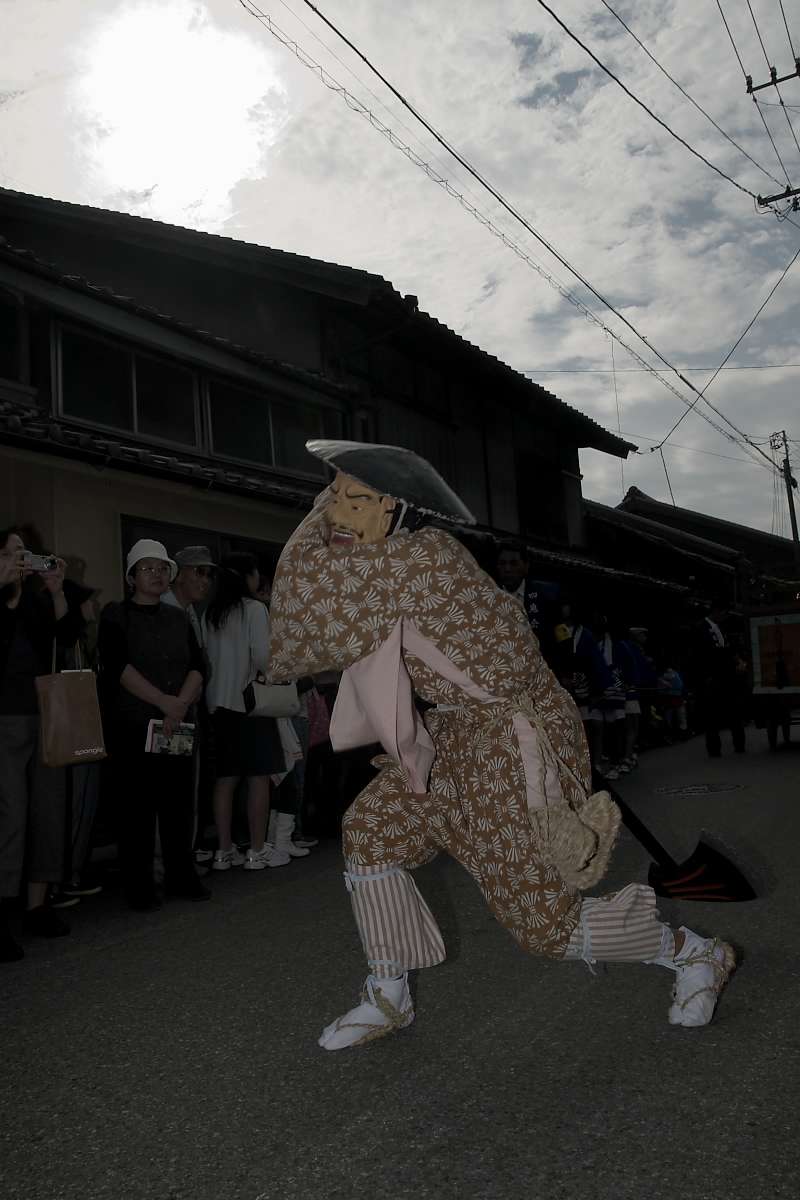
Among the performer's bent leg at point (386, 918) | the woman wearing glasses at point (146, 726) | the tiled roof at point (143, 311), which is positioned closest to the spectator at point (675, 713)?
the tiled roof at point (143, 311)

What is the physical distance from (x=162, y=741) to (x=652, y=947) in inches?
123

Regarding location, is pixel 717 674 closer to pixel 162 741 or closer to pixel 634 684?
pixel 634 684

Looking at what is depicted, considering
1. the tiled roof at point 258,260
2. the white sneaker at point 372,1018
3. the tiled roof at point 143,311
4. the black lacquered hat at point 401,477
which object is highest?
the tiled roof at point 258,260

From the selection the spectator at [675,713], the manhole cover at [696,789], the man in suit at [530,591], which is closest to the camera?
the man in suit at [530,591]

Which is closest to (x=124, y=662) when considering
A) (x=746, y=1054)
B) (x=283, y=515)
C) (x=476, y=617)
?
(x=476, y=617)

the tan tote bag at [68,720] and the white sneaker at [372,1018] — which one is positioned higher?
the tan tote bag at [68,720]

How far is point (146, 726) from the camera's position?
16.6 feet

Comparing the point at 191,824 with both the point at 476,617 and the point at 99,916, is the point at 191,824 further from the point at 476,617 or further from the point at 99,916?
the point at 476,617

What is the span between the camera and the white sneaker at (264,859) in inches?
227

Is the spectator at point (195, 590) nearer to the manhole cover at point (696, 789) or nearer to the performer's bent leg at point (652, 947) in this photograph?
the performer's bent leg at point (652, 947)

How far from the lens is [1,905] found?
4.12m

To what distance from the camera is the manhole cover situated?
820 cm

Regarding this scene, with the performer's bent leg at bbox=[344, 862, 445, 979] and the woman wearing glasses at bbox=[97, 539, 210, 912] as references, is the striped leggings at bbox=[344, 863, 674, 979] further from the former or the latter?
the woman wearing glasses at bbox=[97, 539, 210, 912]

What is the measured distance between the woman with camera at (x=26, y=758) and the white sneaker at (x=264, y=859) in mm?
1462
